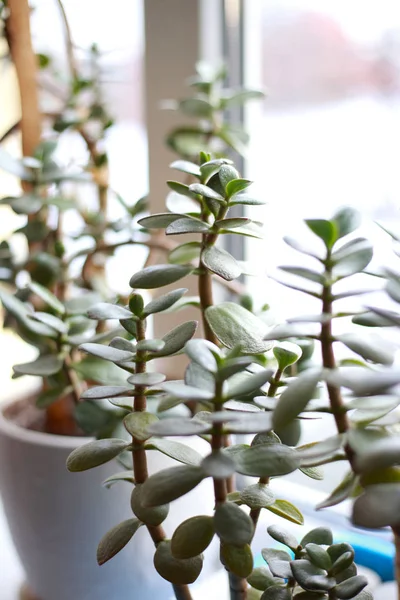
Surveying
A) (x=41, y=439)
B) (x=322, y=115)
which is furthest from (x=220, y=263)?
(x=322, y=115)

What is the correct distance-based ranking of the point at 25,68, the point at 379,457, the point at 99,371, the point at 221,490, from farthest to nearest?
1. the point at 25,68
2. the point at 99,371
3. the point at 221,490
4. the point at 379,457

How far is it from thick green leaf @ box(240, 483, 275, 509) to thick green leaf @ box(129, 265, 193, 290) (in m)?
0.14

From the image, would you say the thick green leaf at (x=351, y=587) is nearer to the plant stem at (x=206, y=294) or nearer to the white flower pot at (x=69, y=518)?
the plant stem at (x=206, y=294)

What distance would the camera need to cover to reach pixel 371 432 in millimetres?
355

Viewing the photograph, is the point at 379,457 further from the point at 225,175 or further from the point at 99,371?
the point at 99,371

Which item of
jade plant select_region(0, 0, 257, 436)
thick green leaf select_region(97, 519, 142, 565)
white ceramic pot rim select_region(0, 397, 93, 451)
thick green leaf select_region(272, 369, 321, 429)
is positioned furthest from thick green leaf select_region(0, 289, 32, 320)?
thick green leaf select_region(272, 369, 321, 429)

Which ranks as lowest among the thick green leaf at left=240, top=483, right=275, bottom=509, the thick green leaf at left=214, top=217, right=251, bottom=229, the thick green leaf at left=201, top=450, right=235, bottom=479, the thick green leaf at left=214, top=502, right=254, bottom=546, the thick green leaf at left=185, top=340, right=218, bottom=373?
the thick green leaf at left=240, top=483, right=275, bottom=509

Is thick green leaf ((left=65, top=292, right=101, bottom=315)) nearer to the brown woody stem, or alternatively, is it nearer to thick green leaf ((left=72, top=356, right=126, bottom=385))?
thick green leaf ((left=72, top=356, right=126, bottom=385))

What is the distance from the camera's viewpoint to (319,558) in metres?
0.43

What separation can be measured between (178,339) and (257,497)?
0.11 metres

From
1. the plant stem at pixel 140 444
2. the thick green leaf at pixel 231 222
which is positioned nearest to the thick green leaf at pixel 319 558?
the plant stem at pixel 140 444

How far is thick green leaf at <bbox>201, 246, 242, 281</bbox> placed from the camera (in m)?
0.43

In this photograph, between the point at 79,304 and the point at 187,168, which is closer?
Result: the point at 187,168

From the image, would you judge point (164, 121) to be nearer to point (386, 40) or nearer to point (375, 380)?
point (386, 40)
